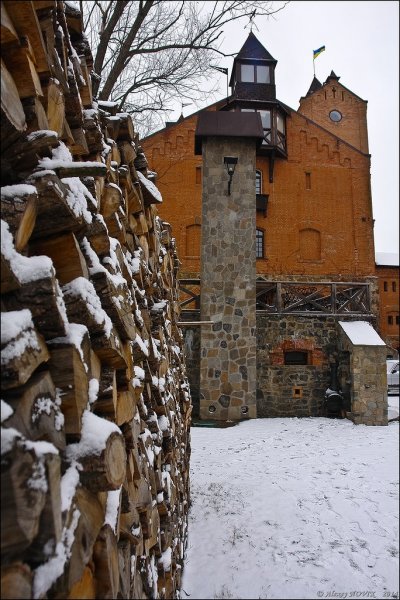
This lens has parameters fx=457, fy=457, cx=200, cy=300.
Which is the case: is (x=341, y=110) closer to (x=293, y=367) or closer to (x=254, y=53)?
(x=254, y=53)

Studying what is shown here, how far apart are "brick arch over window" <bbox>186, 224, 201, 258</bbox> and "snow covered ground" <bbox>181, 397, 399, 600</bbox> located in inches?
496

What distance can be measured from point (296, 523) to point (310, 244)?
16.6m

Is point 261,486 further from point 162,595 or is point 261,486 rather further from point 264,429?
point 264,429

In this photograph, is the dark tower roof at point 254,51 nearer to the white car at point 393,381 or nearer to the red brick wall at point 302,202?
the red brick wall at point 302,202

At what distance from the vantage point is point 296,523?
314 cm

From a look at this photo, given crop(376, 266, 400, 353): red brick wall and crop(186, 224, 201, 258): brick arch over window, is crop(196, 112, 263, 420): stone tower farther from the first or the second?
crop(376, 266, 400, 353): red brick wall

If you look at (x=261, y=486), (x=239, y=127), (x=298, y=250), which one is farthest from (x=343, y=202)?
(x=261, y=486)

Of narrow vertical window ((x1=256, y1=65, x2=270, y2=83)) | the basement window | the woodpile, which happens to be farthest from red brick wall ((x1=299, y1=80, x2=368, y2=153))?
the woodpile

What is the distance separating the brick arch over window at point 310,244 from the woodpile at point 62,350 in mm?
17380

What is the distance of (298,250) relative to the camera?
18.7 metres

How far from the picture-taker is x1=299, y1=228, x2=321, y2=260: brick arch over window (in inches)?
741

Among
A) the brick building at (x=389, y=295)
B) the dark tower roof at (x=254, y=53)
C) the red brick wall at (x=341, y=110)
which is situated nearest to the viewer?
the dark tower roof at (x=254, y=53)

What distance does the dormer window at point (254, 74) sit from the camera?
18234mm

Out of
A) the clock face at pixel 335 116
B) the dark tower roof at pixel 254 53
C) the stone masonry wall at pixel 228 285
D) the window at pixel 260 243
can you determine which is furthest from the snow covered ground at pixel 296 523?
the clock face at pixel 335 116
